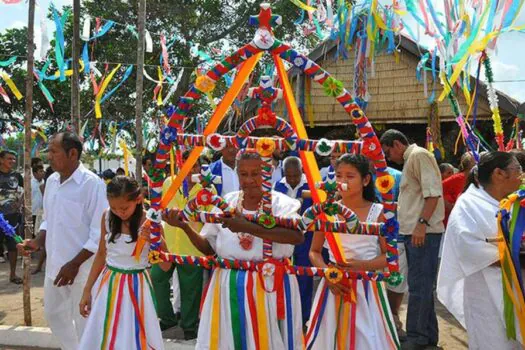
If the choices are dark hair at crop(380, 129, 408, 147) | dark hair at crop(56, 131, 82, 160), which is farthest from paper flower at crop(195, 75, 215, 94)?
dark hair at crop(380, 129, 408, 147)

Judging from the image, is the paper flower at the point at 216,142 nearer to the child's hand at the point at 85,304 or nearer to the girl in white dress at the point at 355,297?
the girl in white dress at the point at 355,297

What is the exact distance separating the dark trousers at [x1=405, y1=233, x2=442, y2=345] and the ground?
0.37m

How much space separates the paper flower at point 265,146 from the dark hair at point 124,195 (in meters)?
1.07

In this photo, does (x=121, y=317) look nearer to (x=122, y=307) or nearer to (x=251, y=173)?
(x=122, y=307)

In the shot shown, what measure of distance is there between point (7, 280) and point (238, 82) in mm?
6440

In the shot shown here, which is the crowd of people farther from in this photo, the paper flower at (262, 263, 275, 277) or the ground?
the ground

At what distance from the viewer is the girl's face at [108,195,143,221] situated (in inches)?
138

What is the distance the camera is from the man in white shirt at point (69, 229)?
3988 mm

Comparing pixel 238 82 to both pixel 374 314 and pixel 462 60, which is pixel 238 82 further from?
pixel 462 60

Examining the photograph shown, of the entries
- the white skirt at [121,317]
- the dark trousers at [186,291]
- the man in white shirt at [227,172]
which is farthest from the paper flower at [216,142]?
the dark trousers at [186,291]

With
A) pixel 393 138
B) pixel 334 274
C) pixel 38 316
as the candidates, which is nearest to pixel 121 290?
pixel 334 274

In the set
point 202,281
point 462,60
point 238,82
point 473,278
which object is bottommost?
point 202,281

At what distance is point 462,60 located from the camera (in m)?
5.50

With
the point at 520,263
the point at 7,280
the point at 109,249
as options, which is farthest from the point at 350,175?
the point at 7,280
